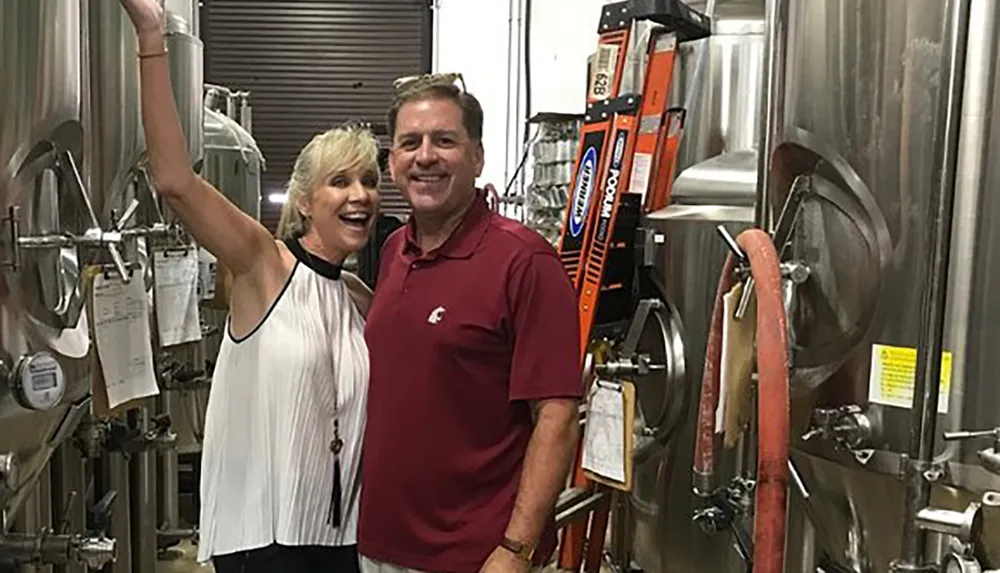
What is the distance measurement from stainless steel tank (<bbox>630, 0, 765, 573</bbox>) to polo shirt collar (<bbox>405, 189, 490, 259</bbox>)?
76cm

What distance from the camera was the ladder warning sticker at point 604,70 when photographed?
225 centimetres

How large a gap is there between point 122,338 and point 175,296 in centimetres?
82

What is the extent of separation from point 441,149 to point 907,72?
25.9 inches

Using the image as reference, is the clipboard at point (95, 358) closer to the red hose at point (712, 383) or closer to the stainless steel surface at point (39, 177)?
the stainless steel surface at point (39, 177)

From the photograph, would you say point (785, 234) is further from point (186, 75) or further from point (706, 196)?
point (186, 75)

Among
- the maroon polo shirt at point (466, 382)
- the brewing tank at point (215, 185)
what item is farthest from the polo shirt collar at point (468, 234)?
the brewing tank at point (215, 185)

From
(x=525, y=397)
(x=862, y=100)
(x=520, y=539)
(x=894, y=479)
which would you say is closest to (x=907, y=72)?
(x=862, y=100)

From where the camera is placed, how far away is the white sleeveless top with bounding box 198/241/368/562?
1577 millimetres

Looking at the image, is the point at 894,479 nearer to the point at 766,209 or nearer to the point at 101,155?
the point at 766,209

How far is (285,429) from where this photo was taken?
62.1 inches

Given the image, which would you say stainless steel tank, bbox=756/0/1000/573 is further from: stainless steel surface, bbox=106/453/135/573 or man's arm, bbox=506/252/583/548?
stainless steel surface, bbox=106/453/135/573

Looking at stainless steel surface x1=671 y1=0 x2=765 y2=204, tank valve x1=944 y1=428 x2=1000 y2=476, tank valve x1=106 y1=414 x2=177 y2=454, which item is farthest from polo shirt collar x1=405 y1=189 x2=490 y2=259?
tank valve x1=106 y1=414 x2=177 y2=454

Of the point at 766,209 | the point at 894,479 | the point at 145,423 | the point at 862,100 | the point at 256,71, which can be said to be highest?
the point at 256,71

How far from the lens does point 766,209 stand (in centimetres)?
148
